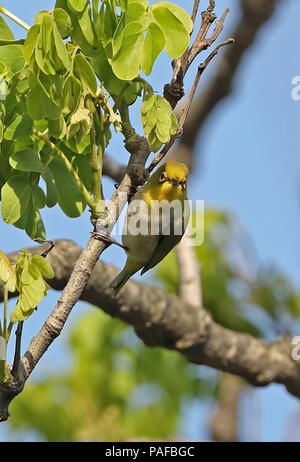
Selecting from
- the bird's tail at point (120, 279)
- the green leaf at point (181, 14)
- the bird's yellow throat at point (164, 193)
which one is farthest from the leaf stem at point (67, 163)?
the bird's tail at point (120, 279)

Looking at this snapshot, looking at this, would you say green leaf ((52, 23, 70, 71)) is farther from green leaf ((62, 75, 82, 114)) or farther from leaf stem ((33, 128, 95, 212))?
leaf stem ((33, 128, 95, 212))

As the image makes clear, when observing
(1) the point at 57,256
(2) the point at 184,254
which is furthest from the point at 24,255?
(2) the point at 184,254

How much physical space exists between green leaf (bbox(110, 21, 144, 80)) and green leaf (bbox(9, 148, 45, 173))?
0.36 meters

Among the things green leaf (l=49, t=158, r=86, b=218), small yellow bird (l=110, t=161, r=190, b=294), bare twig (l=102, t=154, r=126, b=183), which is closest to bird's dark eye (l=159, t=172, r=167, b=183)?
small yellow bird (l=110, t=161, r=190, b=294)

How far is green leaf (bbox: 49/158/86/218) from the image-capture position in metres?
2.76

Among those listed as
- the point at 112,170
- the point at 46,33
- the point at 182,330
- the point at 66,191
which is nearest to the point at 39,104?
the point at 46,33

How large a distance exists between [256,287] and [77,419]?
199cm

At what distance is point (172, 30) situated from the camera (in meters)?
2.43

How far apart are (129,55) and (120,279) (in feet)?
6.83

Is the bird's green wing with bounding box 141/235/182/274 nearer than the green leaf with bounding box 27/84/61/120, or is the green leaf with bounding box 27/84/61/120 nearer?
the green leaf with bounding box 27/84/61/120

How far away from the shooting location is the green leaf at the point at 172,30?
2.41 metres

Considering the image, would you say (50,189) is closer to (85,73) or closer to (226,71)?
(85,73)

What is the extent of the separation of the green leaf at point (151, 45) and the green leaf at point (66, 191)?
1.74 ft

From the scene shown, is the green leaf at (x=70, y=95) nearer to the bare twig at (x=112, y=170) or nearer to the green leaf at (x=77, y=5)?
the green leaf at (x=77, y=5)
